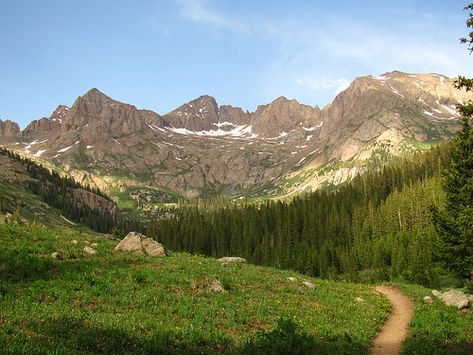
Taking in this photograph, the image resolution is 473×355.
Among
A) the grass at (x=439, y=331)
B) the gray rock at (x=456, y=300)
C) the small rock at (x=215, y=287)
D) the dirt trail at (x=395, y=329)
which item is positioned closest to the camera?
the grass at (x=439, y=331)

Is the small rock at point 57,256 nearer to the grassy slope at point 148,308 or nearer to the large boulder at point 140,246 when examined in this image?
the grassy slope at point 148,308

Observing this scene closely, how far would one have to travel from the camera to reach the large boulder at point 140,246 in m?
35.6

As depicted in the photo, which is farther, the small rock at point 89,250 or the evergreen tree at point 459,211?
the evergreen tree at point 459,211

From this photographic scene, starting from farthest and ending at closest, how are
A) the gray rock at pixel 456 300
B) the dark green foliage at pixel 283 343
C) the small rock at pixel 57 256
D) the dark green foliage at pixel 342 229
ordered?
the dark green foliage at pixel 342 229
the gray rock at pixel 456 300
the small rock at pixel 57 256
the dark green foliage at pixel 283 343

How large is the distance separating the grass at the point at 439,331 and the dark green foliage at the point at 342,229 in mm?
49560

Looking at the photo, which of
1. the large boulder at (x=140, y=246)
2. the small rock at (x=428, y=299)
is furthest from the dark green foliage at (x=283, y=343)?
the small rock at (x=428, y=299)

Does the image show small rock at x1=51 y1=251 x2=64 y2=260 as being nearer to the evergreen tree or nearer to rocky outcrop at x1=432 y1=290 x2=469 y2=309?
rocky outcrop at x1=432 y1=290 x2=469 y2=309

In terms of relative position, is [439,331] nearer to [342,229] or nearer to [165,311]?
[165,311]

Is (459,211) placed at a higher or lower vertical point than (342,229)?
higher

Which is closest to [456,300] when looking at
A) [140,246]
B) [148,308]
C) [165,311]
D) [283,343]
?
[165,311]

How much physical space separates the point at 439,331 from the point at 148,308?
15905mm

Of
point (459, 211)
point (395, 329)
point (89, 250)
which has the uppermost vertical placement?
point (459, 211)

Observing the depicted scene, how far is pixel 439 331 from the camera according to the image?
21.0 m

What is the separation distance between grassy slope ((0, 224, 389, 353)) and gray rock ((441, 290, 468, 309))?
4.95 meters
